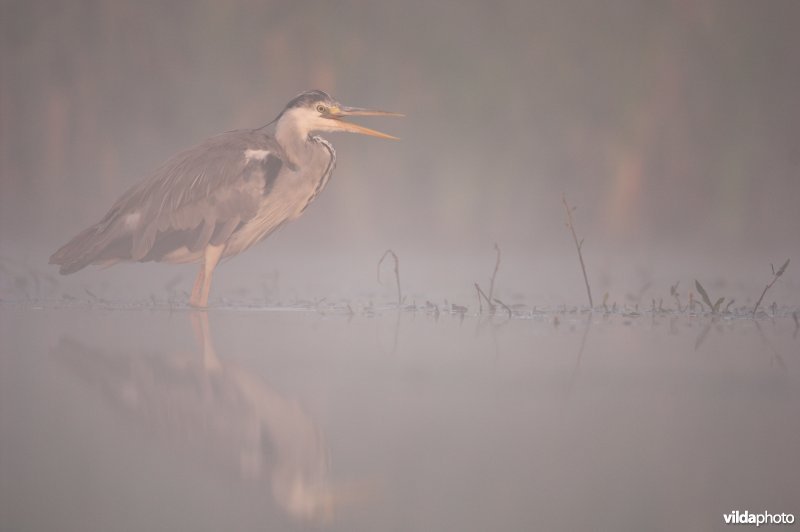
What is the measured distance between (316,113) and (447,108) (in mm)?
3202

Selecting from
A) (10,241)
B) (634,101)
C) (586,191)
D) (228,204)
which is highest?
(634,101)

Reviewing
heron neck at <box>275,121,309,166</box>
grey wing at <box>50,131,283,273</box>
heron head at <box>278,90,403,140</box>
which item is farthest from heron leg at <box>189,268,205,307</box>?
heron head at <box>278,90,403,140</box>

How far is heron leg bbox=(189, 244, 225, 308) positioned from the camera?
363 cm

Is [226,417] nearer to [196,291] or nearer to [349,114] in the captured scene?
[196,291]

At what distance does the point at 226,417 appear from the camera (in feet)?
5.02

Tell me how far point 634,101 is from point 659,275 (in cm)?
244

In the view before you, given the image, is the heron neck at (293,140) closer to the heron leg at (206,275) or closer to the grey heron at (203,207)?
the grey heron at (203,207)

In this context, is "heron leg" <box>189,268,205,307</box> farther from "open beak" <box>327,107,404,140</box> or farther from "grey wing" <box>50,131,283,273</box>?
"open beak" <box>327,107,404,140</box>

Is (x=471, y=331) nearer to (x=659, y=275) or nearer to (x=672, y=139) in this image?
(x=659, y=275)

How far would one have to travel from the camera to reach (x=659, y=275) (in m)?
4.78

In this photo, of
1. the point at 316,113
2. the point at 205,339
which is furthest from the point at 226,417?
the point at 316,113

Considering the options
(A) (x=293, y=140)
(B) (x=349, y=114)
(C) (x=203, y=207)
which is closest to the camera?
(C) (x=203, y=207)

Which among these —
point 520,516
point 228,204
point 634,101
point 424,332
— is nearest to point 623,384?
point 520,516

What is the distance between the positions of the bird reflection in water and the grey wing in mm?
1402
